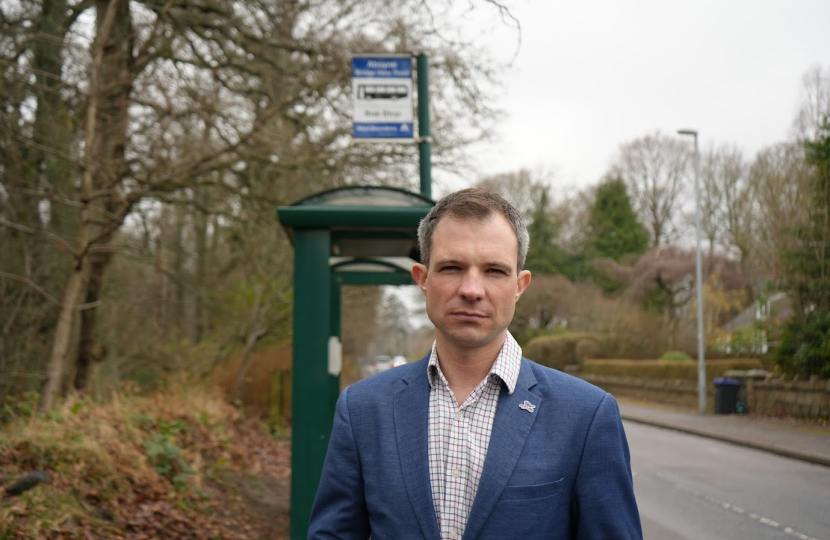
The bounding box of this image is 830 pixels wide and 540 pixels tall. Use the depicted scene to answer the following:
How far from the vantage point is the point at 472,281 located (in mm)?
2055

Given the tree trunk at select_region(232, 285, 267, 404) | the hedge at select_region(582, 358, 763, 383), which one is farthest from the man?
the hedge at select_region(582, 358, 763, 383)

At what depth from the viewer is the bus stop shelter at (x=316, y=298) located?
19.6 feet

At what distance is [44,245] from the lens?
9.68 m

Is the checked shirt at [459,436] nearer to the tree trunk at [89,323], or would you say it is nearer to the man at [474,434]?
the man at [474,434]

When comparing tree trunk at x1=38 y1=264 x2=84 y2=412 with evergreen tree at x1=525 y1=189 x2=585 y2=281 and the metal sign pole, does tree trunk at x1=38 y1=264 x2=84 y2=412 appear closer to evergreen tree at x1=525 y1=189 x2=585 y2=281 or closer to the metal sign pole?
the metal sign pole

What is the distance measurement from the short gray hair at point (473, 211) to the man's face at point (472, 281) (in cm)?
2

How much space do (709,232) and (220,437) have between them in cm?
3026

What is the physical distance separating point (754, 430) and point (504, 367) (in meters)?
16.6

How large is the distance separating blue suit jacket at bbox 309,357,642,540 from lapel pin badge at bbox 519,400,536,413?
0.03 feet

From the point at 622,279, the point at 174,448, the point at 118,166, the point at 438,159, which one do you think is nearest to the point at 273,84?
the point at 118,166

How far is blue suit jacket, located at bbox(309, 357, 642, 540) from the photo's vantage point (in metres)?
1.95

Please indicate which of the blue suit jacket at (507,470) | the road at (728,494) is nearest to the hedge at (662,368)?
the road at (728,494)

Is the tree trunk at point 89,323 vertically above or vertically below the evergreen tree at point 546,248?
below

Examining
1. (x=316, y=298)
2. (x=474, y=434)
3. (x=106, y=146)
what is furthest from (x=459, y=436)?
(x=106, y=146)
